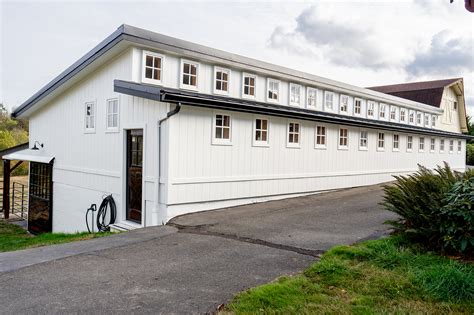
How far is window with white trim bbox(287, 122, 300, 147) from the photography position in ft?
38.0

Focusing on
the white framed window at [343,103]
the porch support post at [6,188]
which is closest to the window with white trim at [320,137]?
the white framed window at [343,103]

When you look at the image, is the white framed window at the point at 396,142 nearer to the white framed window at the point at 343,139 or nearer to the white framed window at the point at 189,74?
the white framed window at the point at 343,139

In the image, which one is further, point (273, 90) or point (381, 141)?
point (381, 141)

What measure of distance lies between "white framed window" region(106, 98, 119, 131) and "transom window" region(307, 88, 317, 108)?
8248 mm

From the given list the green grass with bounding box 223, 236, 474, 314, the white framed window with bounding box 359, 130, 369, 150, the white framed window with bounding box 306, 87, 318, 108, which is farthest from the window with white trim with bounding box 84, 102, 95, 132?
the white framed window with bounding box 359, 130, 369, 150

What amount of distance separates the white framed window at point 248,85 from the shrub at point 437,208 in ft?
24.2

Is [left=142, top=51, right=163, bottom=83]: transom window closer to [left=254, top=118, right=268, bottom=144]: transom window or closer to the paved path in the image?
[left=254, top=118, right=268, bottom=144]: transom window

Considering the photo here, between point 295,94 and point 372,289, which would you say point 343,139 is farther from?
point 372,289

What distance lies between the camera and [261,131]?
10.7 metres

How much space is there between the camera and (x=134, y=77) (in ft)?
31.6

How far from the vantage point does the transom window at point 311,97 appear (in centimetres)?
1561

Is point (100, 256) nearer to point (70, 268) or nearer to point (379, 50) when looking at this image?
point (70, 268)

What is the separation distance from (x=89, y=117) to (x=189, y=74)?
362 cm

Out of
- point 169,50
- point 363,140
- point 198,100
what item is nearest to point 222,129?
point 198,100
